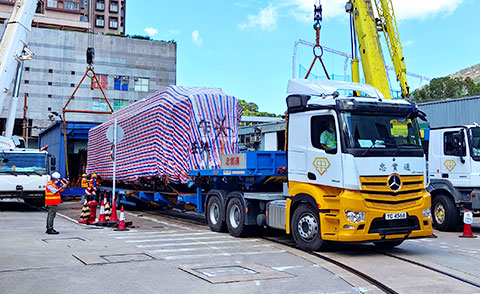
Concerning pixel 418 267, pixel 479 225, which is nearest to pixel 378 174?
pixel 418 267

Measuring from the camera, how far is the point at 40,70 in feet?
224

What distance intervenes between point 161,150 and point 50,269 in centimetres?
725

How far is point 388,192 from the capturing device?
31.9 feet

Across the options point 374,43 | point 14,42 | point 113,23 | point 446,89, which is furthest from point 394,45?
point 113,23

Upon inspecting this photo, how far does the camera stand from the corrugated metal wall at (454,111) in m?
27.2

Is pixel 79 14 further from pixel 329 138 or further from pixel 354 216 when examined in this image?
pixel 354 216

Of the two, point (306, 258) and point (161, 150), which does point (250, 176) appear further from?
point (161, 150)

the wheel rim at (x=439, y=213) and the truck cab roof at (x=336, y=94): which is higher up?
the truck cab roof at (x=336, y=94)

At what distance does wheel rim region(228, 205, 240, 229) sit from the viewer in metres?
12.6

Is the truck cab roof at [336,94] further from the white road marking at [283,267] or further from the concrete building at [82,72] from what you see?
the concrete building at [82,72]

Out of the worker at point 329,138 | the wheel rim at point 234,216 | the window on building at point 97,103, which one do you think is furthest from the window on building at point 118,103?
the worker at point 329,138

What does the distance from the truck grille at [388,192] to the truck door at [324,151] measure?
0.51 meters

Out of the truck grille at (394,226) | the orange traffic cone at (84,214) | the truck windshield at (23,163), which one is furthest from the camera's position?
the truck windshield at (23,163)

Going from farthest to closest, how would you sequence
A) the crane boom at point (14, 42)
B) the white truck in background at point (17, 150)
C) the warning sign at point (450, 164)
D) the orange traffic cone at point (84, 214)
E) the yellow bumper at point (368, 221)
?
the crane boom at point (14, 42), the white truck in background at point (17, 150), the orange traffic cone at point (84, 214), the warning sign at point (450, 164), the yellow bumper at point (368, 221)
